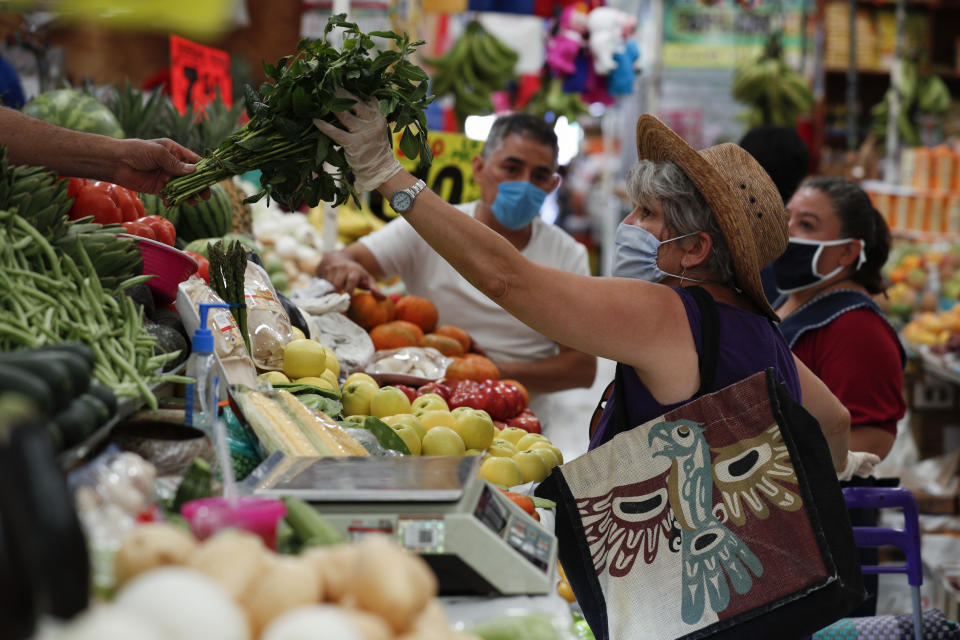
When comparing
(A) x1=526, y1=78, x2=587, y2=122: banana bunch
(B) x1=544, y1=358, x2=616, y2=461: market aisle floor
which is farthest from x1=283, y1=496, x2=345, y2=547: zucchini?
(A) x1=526, y1=78, x2=587, y2=122: banana bunch

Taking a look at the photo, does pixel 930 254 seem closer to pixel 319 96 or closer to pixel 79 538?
pixel 319 96

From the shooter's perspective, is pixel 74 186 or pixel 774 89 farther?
pixel 774 89

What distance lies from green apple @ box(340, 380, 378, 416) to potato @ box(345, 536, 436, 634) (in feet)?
5.42

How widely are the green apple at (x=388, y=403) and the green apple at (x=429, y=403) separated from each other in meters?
0.07

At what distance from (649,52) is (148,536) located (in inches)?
430

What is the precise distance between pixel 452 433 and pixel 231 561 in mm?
1480

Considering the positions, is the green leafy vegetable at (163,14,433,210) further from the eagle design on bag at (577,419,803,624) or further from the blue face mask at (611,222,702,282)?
the eagle design on bag at (577,419,803,624)

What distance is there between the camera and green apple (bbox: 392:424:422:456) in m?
2.57

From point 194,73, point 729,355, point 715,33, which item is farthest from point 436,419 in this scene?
point 715,33

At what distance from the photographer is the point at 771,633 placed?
2.44 meters

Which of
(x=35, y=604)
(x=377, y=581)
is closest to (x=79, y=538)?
(x=35, y=604)

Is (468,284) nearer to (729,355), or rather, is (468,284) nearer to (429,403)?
(429,403)

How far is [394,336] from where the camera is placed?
379 centimetres

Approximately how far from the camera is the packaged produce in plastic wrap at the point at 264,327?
276cm
